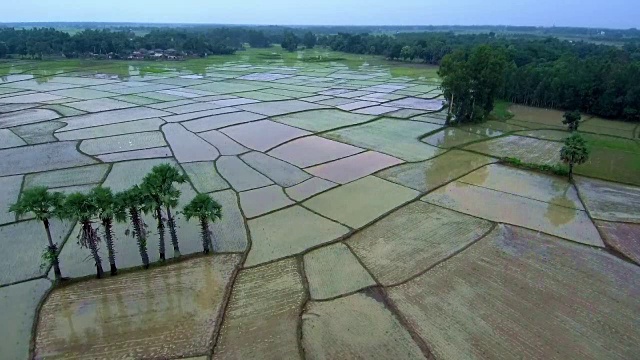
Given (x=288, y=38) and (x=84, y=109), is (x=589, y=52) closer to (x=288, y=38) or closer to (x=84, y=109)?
(x=288, y=38)

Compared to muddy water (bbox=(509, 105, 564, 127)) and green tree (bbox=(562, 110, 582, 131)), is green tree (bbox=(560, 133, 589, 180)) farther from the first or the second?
muddy water (bbox=(509, 105, 564, 127))

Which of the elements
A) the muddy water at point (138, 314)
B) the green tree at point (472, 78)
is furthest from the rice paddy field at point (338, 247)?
the green tree at point (472, 78)

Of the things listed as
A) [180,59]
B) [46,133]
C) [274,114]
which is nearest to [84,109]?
[46,133]

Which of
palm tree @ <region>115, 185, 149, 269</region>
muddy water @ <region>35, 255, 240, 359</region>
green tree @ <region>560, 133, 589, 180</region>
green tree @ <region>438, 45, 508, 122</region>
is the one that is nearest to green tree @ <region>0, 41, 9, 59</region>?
green tree @ <region>438, 45, 508, 122</region>

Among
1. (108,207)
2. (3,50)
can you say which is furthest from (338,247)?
(3,50)

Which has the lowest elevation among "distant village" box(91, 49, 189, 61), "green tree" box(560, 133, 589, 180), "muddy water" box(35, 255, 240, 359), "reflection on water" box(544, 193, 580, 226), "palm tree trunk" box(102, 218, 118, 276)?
"muddy water" box(35, 255, 240, 359)

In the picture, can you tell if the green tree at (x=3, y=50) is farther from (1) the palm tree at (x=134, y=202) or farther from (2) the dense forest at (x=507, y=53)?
(1) the palm tree at (x=134, y=202)
